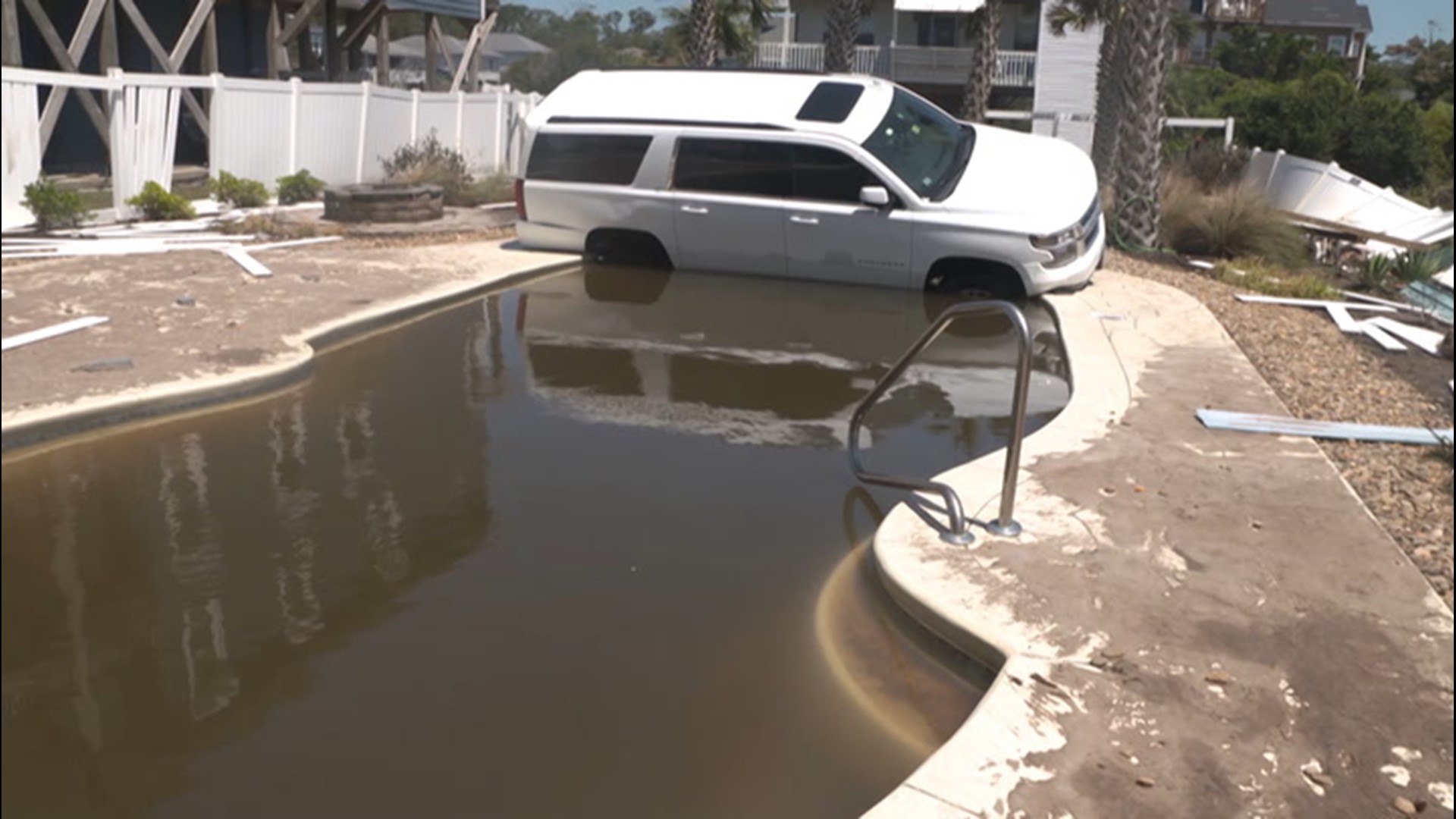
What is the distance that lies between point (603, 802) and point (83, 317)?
2.34 m

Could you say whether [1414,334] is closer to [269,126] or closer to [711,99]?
[711,99]

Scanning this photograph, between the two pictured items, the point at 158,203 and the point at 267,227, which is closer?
the point at 158,203

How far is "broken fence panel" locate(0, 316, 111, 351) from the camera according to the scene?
4.76 feet

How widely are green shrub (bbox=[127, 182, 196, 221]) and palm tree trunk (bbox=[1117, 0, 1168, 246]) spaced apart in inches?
556

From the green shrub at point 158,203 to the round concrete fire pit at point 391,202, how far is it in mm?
9815

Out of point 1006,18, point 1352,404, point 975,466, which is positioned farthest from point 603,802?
point 1006,18

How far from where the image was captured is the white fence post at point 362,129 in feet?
59.7

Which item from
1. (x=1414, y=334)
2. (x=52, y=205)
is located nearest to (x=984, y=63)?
(x=1414, y=334)

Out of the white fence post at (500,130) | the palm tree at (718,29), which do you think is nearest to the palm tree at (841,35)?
the palm tree at (718,29)

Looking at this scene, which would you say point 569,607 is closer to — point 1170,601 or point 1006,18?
point 1170,601

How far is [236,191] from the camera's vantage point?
3.45 m

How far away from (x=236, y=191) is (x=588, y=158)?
9.28 metres

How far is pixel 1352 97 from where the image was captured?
34938mm

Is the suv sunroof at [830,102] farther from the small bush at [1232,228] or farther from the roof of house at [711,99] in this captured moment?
the small bush at [1232,228]
